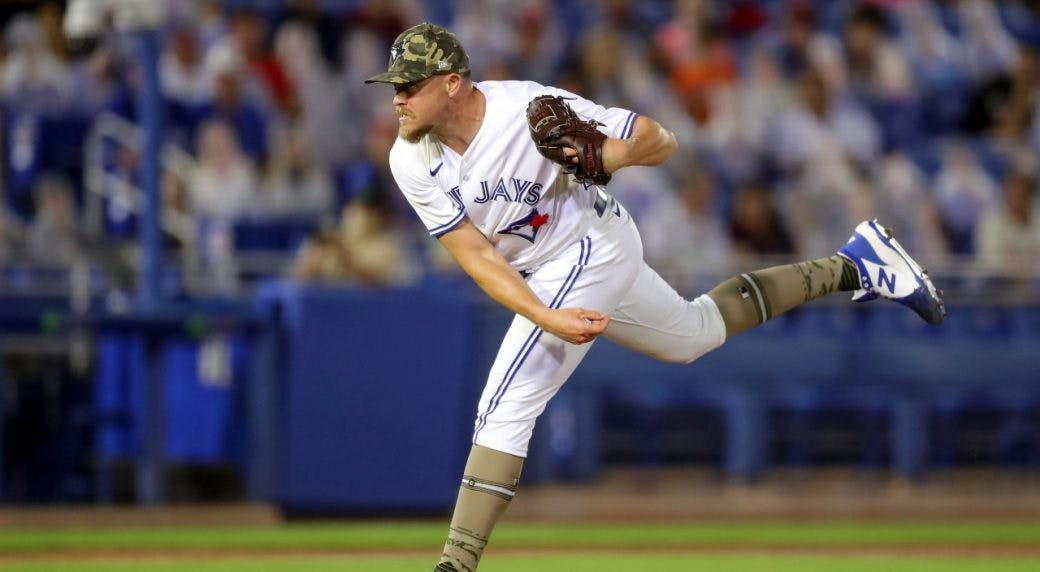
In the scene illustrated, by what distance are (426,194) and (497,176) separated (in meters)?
0.25

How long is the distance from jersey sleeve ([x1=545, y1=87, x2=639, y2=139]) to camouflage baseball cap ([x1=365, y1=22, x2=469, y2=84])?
40cm

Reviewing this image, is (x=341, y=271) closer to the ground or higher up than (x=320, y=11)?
closer to the ground

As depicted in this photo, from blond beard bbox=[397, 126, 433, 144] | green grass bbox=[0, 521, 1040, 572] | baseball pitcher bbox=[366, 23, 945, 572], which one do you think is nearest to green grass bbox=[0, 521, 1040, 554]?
green grass bbox=[0, 521, 1040, 572]

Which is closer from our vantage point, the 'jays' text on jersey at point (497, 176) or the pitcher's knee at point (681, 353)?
the 'jays' text on jersey at point (497, 176)

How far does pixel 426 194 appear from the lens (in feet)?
17.9

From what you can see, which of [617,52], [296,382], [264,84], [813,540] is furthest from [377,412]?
[617,52]

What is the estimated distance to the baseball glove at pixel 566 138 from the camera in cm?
509

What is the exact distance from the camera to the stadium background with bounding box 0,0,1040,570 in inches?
379

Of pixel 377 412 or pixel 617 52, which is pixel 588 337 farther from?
pixel 617 52

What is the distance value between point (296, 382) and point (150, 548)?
67.4 inches

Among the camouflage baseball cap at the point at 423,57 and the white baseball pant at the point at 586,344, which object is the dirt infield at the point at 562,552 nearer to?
the white baseball pant at the point at 586,344

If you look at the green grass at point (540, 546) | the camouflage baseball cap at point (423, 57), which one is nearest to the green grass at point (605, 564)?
the green grass at point (540, 546)

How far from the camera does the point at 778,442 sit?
1222 cm

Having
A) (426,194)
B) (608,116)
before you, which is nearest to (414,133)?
(426,194)
